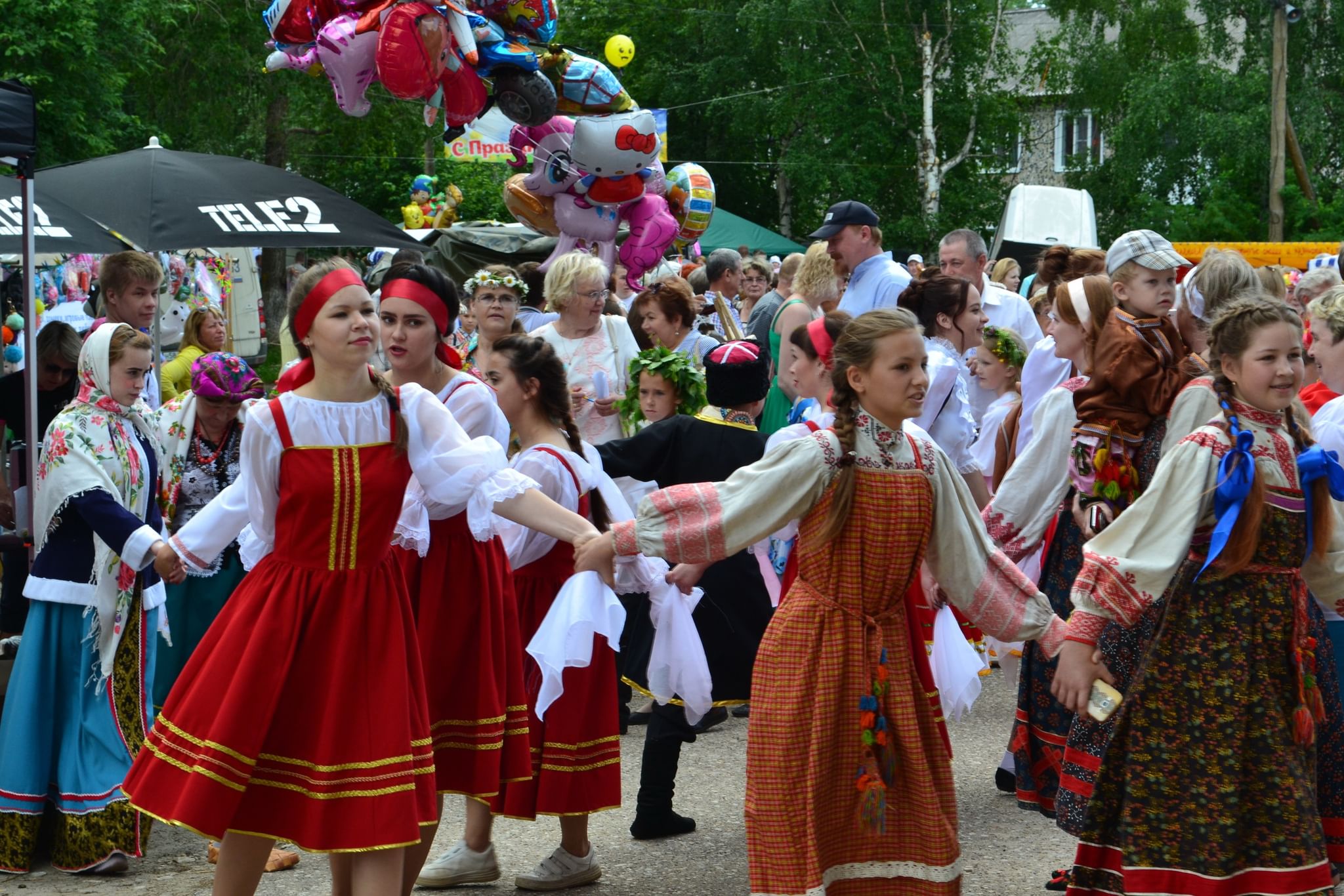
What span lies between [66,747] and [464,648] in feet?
6.20

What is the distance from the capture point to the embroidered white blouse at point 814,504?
3.86 m

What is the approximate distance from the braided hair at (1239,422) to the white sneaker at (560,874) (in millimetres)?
2376

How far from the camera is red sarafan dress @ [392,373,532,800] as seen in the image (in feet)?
14.4

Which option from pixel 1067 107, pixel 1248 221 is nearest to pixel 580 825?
pixel 1248 221

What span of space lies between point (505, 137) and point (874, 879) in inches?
1045

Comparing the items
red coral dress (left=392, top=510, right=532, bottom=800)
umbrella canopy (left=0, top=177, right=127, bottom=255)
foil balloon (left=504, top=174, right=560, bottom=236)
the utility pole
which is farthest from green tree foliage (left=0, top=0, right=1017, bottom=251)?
red coral dress (left=392, top=510, right=532, bottom=800)

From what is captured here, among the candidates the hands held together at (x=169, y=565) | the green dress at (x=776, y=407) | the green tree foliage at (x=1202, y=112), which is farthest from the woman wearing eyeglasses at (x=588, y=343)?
the green tree foliage at (x=1202, y=112)

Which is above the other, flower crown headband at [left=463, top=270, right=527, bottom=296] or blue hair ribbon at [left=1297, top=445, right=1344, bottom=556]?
flower crown headband at [left=463, top=270, right=527, bottom=296]

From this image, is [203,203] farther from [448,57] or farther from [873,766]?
[873,766]

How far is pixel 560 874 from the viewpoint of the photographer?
196 inches

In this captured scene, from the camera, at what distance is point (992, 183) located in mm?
35125

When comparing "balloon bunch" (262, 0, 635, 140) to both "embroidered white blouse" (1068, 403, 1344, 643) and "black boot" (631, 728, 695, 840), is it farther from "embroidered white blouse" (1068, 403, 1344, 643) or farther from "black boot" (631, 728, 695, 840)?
"embroidered white blouse" (1068, 403, 1344, 643)

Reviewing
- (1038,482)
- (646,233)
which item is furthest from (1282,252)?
(1038,482)

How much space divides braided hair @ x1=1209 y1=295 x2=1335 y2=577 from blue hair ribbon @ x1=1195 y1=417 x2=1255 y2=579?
0.10 feet
